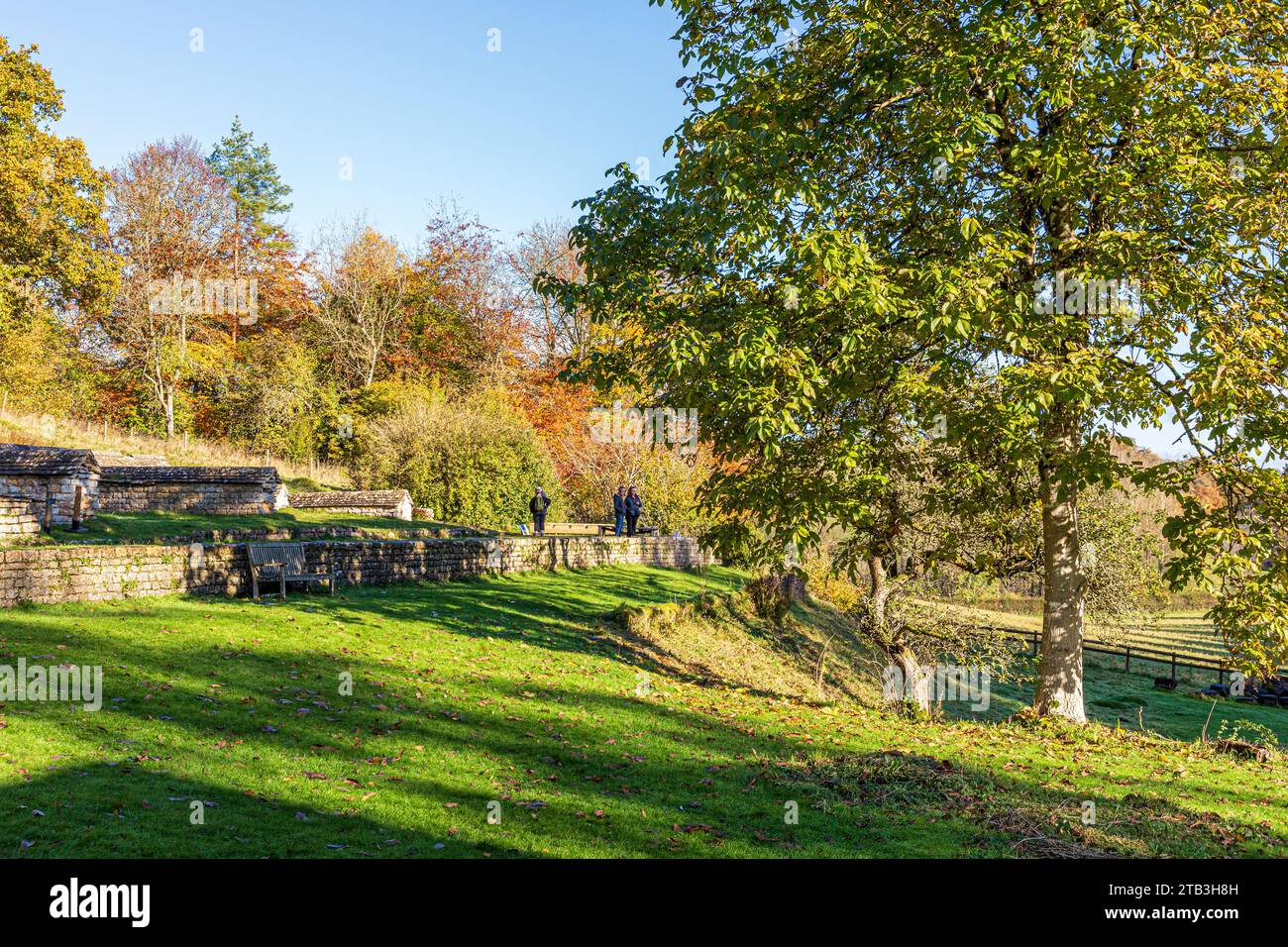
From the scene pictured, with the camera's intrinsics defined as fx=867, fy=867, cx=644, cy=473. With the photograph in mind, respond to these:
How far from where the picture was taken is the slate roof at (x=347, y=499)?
1176 inches

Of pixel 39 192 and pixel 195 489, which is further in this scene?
pixel 39 192

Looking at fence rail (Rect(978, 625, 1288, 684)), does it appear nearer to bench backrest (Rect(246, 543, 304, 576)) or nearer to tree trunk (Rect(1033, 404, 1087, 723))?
tree trunk (Rect(1033, 404, 1087, 723))

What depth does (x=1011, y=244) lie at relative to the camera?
12.0 metres

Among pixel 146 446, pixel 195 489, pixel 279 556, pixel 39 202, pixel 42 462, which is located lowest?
pixel 279 556

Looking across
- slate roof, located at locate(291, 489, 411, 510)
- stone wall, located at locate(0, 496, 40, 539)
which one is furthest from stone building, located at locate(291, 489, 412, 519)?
stone wall, located at locate(0, 496, 40, 539)

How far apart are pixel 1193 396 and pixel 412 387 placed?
3503 centimetres

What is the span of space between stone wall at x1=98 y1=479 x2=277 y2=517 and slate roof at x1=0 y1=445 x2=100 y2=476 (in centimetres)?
456

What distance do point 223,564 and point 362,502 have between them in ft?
45.3

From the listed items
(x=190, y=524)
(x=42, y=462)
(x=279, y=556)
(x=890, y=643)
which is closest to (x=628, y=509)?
(x=190, y=524)

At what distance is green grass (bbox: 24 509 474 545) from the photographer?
745 inches

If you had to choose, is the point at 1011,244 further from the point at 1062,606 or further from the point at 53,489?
the point at 53,489

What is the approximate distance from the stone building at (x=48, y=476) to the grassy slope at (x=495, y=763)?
760 cm

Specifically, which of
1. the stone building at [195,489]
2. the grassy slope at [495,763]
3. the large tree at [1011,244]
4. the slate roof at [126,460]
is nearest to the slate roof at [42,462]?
the stone building at [195,489]

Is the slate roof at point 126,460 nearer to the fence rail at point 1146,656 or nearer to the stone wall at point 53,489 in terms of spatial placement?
the stone wall at point 53,489
